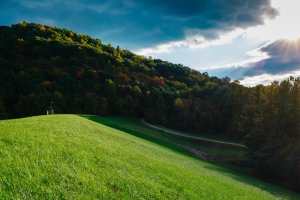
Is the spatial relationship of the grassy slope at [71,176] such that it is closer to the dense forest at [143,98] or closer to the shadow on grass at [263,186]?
the shadow on grass at [263,186]

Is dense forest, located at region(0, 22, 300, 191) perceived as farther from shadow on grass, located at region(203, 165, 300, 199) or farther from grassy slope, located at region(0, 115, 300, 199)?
grassy slope, located at region(0, 115, 300, 199)

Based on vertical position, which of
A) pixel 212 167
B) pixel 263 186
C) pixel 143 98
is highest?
pixel 143 98

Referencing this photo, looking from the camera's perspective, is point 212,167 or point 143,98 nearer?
point 212,167

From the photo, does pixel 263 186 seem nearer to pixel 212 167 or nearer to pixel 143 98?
pixel 212 167

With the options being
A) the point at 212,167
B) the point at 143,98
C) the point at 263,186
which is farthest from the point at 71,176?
the point at 143,98

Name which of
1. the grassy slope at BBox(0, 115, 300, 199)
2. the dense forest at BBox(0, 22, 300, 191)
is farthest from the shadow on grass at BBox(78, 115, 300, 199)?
the grassy slope at BBox(0, 115, 300, 199)

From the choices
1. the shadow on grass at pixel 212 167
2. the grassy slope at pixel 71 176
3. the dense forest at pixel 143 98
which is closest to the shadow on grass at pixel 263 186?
the shadow on grass at pixel 212 167

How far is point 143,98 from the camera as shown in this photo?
102 meters

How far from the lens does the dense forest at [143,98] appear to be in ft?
133

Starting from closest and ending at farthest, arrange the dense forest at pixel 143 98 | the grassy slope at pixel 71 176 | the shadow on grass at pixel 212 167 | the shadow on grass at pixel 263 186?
1. the grassy slope at pixel 71 176
2. the shadow on grass at pixel 263 186
3. the shadow on grass at pixel 212 167
4. the dense forest at pixel 143 98

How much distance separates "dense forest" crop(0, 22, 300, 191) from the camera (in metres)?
40.4

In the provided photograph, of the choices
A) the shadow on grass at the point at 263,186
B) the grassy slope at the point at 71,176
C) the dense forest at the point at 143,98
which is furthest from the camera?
the dense forest at the point at 143,98

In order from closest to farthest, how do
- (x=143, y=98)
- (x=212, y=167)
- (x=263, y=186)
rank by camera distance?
(x=263, y=186)
(x=212, y=167)
(x=143, y=98)

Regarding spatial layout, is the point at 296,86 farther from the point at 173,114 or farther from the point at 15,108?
the point at 15,108
